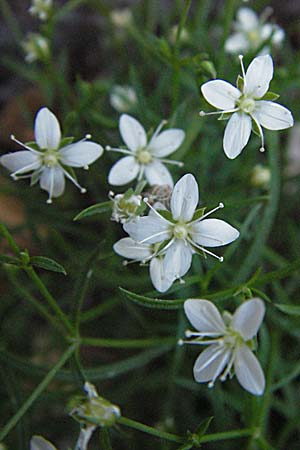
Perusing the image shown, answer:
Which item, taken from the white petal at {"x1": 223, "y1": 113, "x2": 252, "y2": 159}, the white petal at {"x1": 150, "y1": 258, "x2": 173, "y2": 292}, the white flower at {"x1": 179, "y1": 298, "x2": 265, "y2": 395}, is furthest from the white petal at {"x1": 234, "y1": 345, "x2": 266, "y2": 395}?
the white petal at {"x1": 223, "y1": 113, "x2": 252, "y2": 159}

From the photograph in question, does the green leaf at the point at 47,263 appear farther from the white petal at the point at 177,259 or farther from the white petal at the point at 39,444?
the white petal at the point at 39,444

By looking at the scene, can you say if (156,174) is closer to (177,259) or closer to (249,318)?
(177,259)

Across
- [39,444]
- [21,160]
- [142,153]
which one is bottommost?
[39,444]

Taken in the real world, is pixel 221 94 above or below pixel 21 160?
above

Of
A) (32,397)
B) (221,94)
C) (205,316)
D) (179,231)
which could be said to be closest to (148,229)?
(179,231)

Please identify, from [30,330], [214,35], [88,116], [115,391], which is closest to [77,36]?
[214,35]

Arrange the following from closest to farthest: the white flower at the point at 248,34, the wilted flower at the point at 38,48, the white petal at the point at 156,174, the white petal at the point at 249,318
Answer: the white petal at the point at 249,318 → the white petal at the point at 156,174 → the wilted flower at the point at 38,48 → the white flower at the point at 248,34

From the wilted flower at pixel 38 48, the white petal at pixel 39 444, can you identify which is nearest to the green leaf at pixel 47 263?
the white petal at pixel 39 444
